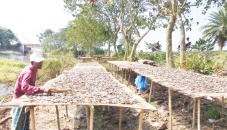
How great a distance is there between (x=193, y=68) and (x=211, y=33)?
833 inches

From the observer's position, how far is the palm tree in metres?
29.3

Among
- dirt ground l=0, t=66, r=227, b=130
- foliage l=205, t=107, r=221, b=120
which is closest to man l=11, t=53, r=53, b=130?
dirt ground l=0, t=66, r=227, b=130

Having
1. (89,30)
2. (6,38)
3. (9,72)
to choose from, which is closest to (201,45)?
(9,72)

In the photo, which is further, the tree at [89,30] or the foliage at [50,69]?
the tree at [89,30]

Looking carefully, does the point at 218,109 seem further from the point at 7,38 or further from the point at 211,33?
the point at 7,38

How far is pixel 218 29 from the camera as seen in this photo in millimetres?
30016

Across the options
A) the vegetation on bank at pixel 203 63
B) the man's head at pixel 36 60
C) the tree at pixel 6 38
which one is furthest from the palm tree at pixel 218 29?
the tree at pixel 6 38

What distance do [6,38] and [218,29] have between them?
191 ft

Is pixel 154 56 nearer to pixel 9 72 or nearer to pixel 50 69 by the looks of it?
pixel 50 69

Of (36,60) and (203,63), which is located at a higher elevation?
(36,60)

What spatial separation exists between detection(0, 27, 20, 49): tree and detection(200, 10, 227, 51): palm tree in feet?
174

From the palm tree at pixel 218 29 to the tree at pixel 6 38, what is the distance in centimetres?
5303

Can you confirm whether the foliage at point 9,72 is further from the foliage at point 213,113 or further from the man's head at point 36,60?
the man's head at point 36,60

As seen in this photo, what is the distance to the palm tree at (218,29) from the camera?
1154 inches
